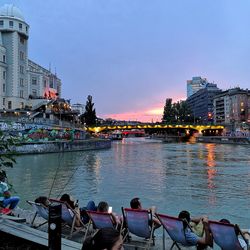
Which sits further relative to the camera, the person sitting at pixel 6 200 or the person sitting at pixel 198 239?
the person sitting at pixel 6 200

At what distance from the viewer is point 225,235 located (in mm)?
7105

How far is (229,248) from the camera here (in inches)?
284

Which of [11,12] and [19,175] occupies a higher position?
[11,12]

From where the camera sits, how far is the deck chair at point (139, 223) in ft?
26.2

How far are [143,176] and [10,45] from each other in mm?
61078

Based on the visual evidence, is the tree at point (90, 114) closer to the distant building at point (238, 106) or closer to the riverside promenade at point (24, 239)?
the distant building at point (238, 106)

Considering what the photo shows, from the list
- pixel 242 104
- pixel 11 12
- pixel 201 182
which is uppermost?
pixel 11 12

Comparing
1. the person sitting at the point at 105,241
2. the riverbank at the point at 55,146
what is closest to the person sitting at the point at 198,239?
the person sitting at the point at 105,241

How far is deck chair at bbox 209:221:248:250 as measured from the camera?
6969 millimetres

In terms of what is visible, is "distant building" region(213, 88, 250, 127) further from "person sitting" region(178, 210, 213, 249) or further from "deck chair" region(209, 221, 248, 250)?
"deck chair" region(209, 221, 248, 250)

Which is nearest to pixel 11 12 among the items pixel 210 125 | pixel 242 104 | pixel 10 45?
pixel 10 45

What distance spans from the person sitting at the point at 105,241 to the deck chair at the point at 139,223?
14.7ft

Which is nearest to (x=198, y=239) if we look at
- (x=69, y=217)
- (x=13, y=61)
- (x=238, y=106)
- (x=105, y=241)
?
(x=69, y=217)

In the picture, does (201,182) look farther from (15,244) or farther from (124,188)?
(15,244)
